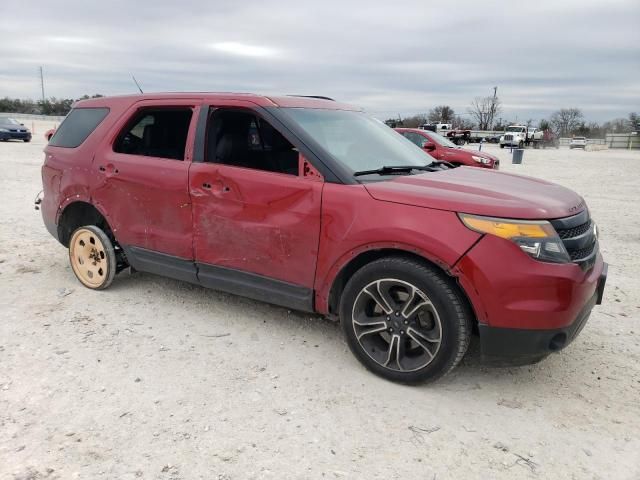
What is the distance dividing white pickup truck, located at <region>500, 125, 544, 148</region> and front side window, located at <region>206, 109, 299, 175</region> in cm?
4542

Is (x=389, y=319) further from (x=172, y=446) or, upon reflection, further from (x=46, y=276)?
(x=46, y=276)

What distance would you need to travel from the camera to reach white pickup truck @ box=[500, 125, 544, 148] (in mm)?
47737

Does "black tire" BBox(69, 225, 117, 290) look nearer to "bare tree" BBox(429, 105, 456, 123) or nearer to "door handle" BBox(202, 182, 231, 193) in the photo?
"door handle" BBox(202, 182, 231, 193)

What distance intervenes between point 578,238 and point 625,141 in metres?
65.0

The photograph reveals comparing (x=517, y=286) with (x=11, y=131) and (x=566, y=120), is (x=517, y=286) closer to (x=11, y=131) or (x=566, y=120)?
(x=11, y=131)

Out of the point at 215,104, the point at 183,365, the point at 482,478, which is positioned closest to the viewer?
the point at 482,478

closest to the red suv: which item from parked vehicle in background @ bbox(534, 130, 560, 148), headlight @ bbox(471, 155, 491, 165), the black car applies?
headlight @ bbox(471, 155, 491, 165)

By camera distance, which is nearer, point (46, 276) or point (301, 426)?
point (301, 426)

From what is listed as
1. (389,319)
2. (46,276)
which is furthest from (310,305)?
(46,276)

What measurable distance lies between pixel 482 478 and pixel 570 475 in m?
0.43

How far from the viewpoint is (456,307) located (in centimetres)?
292

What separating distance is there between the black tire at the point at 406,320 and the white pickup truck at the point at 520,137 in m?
45.8

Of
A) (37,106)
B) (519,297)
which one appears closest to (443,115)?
(37,106)

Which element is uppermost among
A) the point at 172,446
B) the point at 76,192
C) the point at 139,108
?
the point at 139,108
